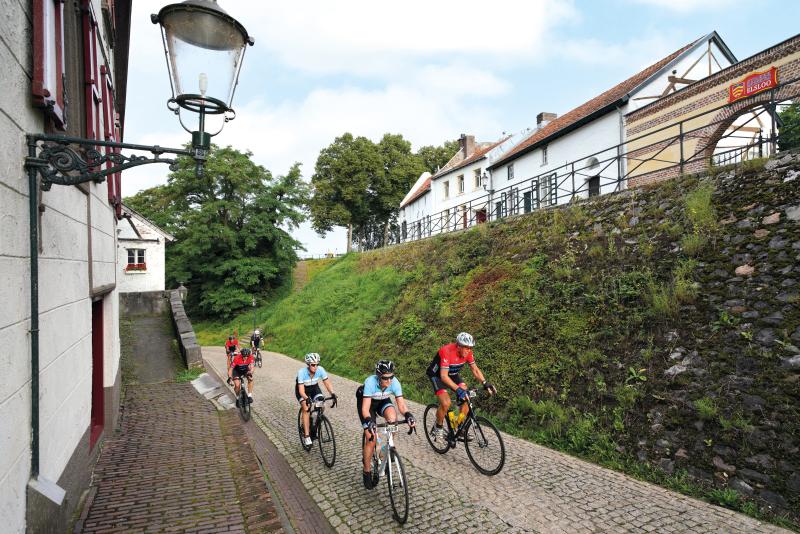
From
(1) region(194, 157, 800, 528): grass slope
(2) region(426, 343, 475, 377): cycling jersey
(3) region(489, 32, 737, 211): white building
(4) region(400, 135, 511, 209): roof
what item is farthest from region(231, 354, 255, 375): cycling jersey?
(4) region(400, 135, 511, 209): roof

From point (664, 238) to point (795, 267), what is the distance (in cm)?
257

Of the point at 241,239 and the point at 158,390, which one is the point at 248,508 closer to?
the point at 158,390

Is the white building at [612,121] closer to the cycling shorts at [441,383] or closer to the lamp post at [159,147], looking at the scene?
the cycling shorts at [441,383]

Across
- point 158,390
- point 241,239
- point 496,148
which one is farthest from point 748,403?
point 241,239

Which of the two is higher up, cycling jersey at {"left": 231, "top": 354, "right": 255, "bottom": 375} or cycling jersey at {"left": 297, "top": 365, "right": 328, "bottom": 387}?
cycling jersey at {"left": 297, "top": 365, "right": 328, "bottom": 387}

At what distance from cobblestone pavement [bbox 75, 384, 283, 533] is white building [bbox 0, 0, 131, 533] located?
458mm

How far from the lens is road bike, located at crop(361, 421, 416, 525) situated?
5.12 m

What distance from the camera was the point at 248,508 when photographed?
17.8 ft

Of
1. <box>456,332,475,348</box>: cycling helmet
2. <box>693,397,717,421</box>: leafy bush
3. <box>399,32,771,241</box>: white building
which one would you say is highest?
<box>399,32,771,241</box>: white building

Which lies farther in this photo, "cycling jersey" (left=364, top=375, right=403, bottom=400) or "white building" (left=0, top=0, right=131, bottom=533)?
"cycling jersey" (left=364, top=375, right=403, bottom=400)

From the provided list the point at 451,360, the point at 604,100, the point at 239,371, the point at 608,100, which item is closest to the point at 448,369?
the point at 451,360

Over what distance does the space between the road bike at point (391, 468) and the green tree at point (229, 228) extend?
92.4 feet

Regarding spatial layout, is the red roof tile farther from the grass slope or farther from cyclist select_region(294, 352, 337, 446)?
cyclist select_region(294, 352, 337, 446)

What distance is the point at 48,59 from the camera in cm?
366
